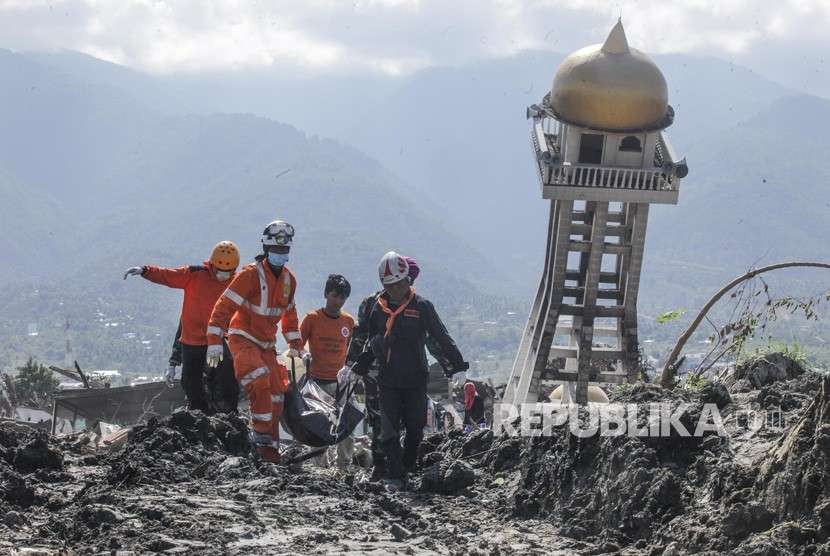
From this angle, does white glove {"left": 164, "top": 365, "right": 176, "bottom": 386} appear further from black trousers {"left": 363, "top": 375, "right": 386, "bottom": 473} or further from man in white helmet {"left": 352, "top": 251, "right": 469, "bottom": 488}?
man in white helmet {"left": 352, "top": 251, "right": 469, "bottom": 488}

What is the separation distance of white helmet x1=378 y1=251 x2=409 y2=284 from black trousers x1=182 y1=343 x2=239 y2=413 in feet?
8.31

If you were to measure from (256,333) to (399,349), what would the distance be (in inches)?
56.1

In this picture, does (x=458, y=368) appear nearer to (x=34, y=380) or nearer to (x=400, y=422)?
(x=400, y=422)

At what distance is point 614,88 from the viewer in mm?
22906

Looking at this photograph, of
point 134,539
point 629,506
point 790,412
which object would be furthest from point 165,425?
point 790,412

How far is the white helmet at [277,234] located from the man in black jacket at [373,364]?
0.97 m

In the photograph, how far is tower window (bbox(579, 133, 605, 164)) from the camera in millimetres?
24109

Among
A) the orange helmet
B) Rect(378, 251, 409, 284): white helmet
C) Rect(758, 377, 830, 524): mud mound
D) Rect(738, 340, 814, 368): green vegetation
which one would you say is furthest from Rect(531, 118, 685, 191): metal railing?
Rect(758, 377, 830, 524): mud mound

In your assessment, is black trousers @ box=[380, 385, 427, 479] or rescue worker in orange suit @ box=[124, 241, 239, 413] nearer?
black trousers @ box=[380, 385, 427, 479]

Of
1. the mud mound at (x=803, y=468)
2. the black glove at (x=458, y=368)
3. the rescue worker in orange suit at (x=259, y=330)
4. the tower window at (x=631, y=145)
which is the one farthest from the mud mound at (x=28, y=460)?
the tower window at (x=631, y=145)

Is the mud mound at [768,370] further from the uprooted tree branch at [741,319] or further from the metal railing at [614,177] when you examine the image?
the metal railing at [614,177]

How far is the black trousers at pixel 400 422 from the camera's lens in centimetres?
1073

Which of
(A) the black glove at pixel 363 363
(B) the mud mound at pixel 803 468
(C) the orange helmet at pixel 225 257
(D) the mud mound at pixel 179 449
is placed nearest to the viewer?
(B) the mud mound at pixel 803 468

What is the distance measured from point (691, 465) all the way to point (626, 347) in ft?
58.0
